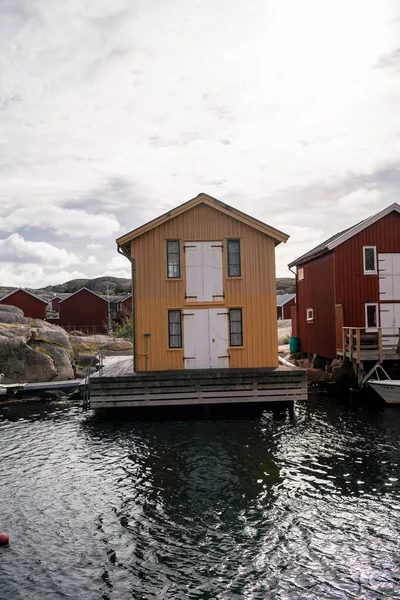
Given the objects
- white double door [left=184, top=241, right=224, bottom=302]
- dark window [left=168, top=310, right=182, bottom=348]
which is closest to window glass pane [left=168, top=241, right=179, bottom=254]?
white double door [left=184, top=241, right=224, bottom=302]

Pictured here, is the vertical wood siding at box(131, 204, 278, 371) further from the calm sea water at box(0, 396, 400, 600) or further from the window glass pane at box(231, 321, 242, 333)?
the calm sea water at box(0, 396, 400, 600)

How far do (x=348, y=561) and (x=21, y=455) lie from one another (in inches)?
460

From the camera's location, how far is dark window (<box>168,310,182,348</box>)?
23281 millimetres

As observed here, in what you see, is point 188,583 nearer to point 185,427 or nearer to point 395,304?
point 185,427

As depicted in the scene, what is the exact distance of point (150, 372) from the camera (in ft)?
75.0

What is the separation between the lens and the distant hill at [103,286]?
83.4m

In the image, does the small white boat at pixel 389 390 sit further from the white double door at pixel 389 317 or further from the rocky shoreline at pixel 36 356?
the rocky shoreline at pixel 36 356

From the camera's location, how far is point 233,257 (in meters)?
23.8

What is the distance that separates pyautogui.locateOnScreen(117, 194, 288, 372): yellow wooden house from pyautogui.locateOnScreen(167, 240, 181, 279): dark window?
0.05 metres

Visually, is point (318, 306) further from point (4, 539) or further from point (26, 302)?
point (26, 302)

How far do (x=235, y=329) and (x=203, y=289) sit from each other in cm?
229

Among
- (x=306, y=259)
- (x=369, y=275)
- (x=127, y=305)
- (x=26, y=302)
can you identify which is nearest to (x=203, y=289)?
(x=369, y=275)

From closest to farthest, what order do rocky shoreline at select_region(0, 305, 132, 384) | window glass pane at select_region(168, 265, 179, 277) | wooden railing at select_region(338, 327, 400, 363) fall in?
1. window glass pane at select_region(168, 265, 179, 277)
2. wooden railing at select_region(338, 327, 400, 363)
3. rocky shoreline at select_region(0, 305, 132, 384)

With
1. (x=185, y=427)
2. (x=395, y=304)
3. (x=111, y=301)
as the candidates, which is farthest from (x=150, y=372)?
(x=111, y=301)
